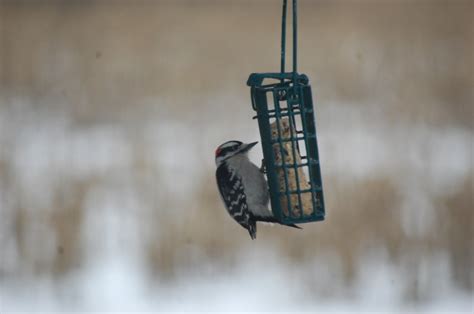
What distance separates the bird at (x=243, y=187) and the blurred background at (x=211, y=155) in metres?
1.78

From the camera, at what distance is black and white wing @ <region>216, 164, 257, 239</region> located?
4.96m

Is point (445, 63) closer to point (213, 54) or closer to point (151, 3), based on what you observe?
point (213, 54)

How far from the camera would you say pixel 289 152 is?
4.57 metres

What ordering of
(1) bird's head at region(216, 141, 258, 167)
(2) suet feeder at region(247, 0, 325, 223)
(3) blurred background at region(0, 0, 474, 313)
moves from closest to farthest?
(2) suet feeder at region(247, 0, 325, 223), (1) bird's head at region(216, 141, 258, 167), (3) blurred background at region(0, 0, 474, 313)

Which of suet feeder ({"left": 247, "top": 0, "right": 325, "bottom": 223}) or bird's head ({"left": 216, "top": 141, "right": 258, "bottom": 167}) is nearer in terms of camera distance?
suet feeder ({"left": 247, "top": 0, "right": 325, "bottom": 223})

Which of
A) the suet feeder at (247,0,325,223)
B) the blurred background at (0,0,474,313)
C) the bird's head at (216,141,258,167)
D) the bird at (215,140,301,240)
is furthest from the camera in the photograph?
the blurred background at (0,0,474,313)

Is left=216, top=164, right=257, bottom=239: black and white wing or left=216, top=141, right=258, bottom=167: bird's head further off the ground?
left=216, top=141, right=258, bottom=167: bird's head

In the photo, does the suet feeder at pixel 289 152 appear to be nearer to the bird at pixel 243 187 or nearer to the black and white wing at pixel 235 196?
the bird at pixel 243 187

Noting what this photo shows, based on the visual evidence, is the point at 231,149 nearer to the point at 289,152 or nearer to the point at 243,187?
the point at 243,187

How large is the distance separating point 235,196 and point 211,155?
225 centimetres

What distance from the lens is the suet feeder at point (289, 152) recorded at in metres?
4.44

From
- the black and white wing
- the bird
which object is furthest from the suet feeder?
the black and white wing

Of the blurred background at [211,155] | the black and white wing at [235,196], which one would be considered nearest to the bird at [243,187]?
the black and white wing at [235,196]

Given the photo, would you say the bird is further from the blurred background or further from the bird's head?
the blurred background
